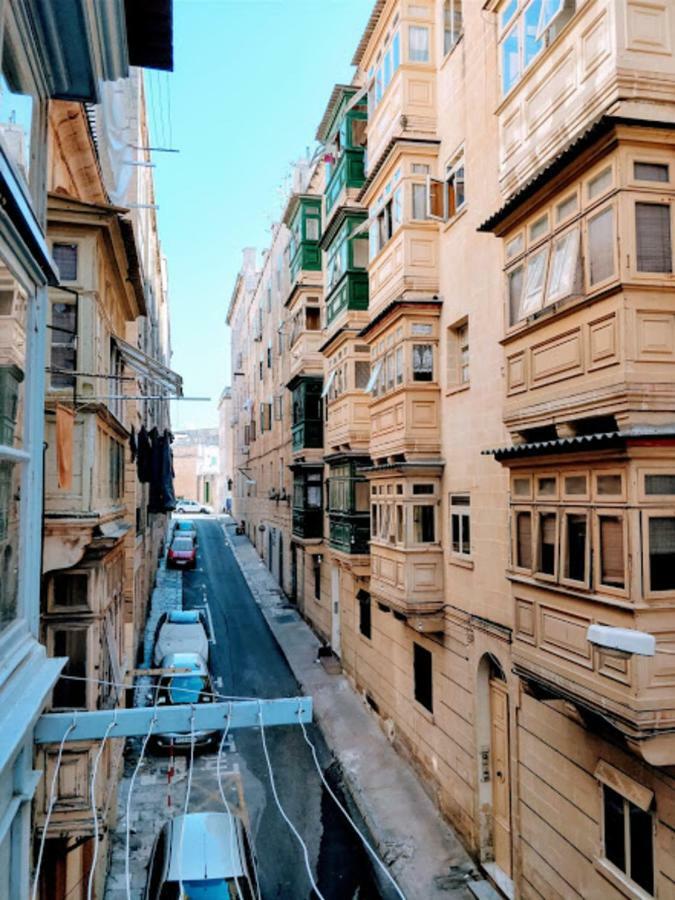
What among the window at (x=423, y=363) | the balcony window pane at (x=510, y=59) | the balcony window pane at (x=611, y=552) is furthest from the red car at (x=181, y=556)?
the balcony window pane at (x=611, y=552)

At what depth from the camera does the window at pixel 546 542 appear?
28.0ft

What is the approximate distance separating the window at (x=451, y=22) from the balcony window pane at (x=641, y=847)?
525 inches

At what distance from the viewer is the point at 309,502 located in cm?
2620

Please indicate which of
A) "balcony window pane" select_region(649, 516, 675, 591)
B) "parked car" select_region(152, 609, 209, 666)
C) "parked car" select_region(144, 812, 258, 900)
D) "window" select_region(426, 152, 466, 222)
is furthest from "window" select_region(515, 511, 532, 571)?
"parked car" select_region(152, 609, 209, 666)

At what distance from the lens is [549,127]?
8711 mm

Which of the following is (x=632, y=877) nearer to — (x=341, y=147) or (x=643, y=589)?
(x=643, y=589)

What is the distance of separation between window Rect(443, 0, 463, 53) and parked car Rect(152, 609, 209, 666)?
1636 cm

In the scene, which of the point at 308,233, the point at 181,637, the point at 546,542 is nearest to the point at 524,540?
the point at 546,542

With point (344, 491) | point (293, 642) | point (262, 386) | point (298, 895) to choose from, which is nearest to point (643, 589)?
point (298, 895)

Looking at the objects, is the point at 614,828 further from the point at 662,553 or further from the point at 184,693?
the point at 184,693

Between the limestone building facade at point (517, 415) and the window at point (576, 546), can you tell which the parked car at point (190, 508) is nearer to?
the limestone building facade at point (517, 415)

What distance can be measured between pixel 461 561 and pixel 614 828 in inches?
212

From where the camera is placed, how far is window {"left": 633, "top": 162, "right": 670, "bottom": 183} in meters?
7.23

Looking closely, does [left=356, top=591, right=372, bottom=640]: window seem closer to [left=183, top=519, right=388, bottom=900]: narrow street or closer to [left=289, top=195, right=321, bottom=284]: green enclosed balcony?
[left=183, top=519, right=388, bottom=900]: narrow street
